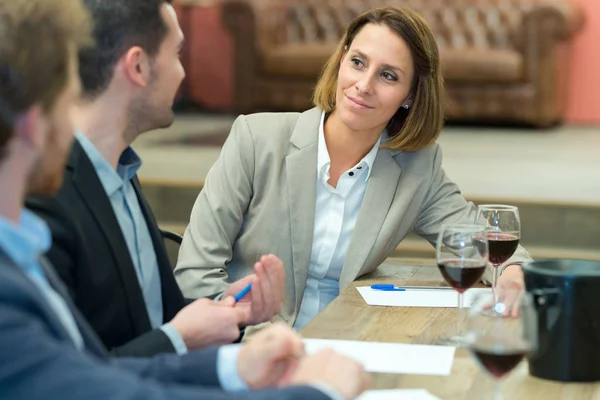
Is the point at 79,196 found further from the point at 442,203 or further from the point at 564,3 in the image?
the point at 564,3

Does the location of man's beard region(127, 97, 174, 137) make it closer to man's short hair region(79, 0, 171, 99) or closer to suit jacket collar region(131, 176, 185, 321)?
man's short hair region(79, 0, 171, 99)

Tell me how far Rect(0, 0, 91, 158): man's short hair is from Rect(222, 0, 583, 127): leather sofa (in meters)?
6.33

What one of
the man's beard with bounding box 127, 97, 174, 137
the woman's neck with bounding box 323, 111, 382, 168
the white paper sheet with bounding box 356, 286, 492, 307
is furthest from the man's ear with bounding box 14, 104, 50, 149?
the woman's neck with bounding box 323, 111, 382, 168

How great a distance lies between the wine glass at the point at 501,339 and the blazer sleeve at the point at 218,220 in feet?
3.79

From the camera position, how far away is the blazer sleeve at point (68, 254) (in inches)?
63.6

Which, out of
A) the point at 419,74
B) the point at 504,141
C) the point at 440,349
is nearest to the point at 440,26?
the point at 504,141

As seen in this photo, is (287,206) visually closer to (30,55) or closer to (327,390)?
(327,390)

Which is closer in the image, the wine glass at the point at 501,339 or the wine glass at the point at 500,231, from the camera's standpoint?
the wine glass at the point at 501,339

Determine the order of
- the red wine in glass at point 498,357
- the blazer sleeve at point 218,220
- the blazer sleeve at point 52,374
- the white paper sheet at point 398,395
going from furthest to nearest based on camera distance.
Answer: the blazer sleeve at point 218,220 < the white paper sheet at point 398,395 < the red wine in glass at point 498,357 < the blazer sleeve at point 52,374

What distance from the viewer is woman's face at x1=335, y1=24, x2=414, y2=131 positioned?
8.66 feet

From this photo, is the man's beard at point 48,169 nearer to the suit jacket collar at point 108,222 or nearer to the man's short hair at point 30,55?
the man's short hair at point 30,55

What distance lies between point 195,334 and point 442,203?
3.92ft

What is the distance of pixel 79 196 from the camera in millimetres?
1689

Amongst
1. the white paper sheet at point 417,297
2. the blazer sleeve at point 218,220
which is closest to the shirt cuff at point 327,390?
the white paper sheet at point 417,297
